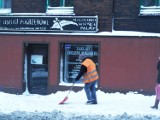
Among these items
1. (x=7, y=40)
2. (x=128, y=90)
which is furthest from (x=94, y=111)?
(x=7, y=40)

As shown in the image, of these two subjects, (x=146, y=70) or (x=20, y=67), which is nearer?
(x=146, y=70)

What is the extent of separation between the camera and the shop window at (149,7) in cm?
1510

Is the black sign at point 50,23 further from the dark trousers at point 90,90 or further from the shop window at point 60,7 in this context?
the dark trousers at point 90,90

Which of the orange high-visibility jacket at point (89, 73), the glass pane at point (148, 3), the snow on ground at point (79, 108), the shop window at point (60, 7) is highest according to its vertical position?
the glass pane at point (148, 3)

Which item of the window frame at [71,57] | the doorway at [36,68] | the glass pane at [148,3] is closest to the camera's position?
the glass pane at [148,3]

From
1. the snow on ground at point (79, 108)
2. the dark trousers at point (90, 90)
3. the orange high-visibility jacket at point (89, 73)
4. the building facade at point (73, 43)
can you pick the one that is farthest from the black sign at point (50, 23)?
the dark trousers at point (90, 90)

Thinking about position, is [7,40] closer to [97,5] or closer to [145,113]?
[97,5]

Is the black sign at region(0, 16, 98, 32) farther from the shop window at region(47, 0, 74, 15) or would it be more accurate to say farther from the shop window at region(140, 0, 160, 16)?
the shop window at region(140, 0, 160, 16)

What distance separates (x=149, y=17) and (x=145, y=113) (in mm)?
4718

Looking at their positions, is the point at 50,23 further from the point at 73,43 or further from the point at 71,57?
the point at 71,57

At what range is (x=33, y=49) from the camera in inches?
655

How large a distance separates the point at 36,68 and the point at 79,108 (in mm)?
4648

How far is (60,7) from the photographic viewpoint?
16203 millimetres

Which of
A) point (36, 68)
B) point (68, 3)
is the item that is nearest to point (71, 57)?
point (36, 68)
